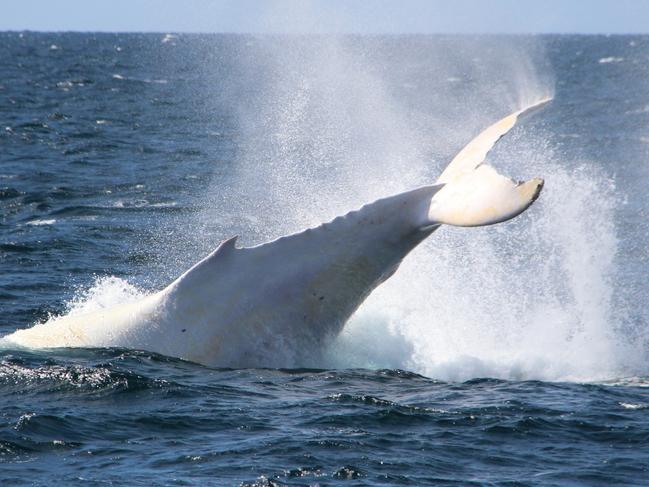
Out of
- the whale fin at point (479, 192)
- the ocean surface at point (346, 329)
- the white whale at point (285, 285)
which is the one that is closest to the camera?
the whale fin at point (479, 192)

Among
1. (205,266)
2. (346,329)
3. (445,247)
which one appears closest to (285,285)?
(205,266)

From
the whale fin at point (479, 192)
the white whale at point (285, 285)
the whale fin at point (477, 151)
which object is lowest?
the white whale at point (285, 285)

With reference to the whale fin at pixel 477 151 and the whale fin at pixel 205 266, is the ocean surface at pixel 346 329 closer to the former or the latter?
the whale fin at pixel 205 266

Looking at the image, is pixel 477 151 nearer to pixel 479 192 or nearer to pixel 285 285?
pixel 479 192

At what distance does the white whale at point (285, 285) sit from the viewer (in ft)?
40.8

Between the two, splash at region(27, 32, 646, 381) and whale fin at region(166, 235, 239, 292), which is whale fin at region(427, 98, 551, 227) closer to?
whale fin at region(166, 235, 239, 292)

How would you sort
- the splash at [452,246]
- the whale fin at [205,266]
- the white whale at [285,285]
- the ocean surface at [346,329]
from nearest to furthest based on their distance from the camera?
the ocean surface at [346,329] → the whale fin at [205,266] → the white whale at [285,285] → the splash at [452,246]

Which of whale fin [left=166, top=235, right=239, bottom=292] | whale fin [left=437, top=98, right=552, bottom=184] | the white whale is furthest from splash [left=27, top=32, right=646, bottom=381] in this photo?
whale fin [left=437, top=98, right=552, bottom=184]

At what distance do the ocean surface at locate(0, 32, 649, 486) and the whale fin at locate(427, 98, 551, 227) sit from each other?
6.66 feet

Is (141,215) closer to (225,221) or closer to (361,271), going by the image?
(225,221)

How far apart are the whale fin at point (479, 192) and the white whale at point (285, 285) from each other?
0.08ft

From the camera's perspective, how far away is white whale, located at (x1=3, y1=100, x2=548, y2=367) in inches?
489

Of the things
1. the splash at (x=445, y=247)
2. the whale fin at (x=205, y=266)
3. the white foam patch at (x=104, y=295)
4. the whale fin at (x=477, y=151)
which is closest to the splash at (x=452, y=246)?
the splash at (x=445, y=247)

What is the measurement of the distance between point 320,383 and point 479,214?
2.98m
